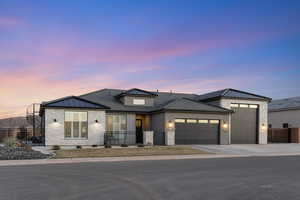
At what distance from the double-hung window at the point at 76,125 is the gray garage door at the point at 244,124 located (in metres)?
14.9

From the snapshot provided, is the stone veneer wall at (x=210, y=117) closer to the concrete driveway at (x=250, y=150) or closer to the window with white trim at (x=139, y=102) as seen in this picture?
the concrete driveway at (x=250, y=150)

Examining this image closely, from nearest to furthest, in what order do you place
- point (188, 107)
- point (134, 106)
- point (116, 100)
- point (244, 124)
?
point (188, 107) → point (134, 106) → point (244, 124) → point (116, 100)

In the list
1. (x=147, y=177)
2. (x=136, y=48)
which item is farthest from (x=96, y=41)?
(x=147, y=177)

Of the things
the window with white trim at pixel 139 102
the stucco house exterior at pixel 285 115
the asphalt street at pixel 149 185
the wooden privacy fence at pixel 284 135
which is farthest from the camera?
the stucco house exterior at pixel 285 115

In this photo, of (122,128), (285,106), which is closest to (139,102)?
(122,128)

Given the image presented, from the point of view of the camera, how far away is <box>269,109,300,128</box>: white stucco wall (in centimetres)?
3576

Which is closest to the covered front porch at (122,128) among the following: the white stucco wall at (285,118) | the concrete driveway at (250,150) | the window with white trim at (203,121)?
the window with white trim at (203,121)

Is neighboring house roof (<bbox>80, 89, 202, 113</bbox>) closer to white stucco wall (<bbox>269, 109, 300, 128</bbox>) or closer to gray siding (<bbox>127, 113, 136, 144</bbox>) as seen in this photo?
gray siding (<bbox>127, 113, 136, 144</bbox>)

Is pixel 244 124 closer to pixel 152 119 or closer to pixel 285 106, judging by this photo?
pixel 152 119

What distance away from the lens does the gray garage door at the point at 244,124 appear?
93.9 feet

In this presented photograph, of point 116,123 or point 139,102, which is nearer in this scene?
point 116,123

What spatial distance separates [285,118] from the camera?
123 feet

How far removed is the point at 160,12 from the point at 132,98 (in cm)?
1144

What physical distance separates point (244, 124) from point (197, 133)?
6.31 m
